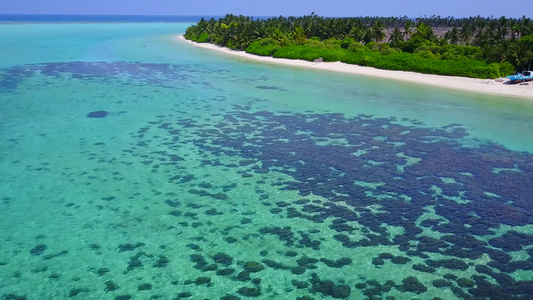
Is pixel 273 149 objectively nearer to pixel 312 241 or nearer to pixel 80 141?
pixel 312 241

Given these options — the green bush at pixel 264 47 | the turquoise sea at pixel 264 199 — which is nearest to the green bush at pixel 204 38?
the green bush at pixel 264 47

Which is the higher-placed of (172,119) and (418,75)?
(418,75)

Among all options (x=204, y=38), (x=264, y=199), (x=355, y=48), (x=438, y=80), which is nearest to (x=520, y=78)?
(x=438, y=80)

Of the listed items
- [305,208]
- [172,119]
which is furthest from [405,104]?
[305,208]

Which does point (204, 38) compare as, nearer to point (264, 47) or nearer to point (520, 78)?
point (264, 47)

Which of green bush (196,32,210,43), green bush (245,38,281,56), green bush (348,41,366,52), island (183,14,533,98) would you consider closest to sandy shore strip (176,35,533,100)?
island (183,14,533,98)

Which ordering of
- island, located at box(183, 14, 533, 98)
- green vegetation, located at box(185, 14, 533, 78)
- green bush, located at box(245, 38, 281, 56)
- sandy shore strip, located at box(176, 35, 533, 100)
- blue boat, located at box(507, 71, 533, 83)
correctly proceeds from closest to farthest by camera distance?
sandy shore strip, located at box(176, 35, 533, 100) < blue boat, located at box(507, 71, 533, 83) < island, located at box(183, 14, 533, 98) < green vegetation, located at box(185, 14, 533, 78) < green bush, located at box(245, 38, 281, 56)

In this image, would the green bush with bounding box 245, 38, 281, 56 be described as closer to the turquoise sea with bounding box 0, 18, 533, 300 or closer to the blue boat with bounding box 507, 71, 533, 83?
the turquoise sea with bounding box 0, 18, 533, 300

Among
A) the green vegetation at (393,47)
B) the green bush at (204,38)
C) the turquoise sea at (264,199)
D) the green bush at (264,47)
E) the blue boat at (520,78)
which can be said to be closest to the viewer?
the turquoise sea at (264,199)

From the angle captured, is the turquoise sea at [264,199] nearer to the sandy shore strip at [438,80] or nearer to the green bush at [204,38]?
the sandy shore strip at [438,80]
